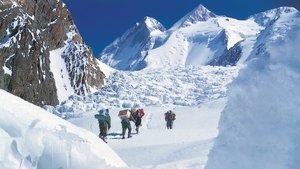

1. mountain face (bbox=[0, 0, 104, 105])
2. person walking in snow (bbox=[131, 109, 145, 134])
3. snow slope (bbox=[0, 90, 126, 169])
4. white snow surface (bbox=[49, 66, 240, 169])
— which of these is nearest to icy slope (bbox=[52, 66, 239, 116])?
white snow surface (bbox=[49, 66, 240, 169])

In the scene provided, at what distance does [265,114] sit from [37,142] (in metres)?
2.67

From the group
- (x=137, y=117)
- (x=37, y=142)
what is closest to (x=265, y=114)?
(x=37, y=142)

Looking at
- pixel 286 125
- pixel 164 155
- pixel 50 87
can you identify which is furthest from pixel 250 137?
pixel 50 87

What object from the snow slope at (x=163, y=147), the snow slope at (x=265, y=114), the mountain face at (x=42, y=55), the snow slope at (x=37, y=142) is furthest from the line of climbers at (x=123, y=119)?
the mountain face at (x=42, y=55)

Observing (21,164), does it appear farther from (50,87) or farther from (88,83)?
(88,83)

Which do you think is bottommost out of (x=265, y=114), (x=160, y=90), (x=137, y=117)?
(x=265, y=114)

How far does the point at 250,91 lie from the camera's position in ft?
24.6

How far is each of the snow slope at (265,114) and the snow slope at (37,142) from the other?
1682 mm

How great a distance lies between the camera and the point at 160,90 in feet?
246

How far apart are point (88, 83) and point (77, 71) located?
2.46 metres

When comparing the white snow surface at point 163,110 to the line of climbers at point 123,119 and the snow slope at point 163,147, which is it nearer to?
the snow slope at point 163,147

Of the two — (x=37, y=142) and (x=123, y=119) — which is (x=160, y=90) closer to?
(x=123, y=119)

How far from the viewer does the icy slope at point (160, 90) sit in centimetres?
6197

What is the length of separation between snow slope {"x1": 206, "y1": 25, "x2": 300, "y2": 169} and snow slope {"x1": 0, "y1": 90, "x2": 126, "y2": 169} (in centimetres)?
168
